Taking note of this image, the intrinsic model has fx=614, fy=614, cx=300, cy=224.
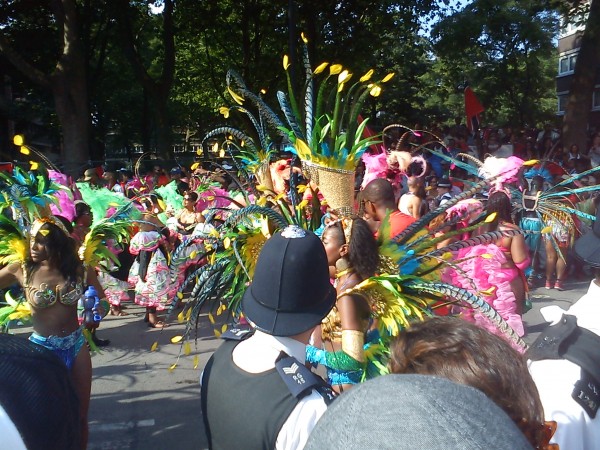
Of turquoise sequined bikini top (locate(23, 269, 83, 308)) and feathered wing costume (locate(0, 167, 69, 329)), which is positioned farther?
feathered wing costume (locate(0, 167, 69, 329))

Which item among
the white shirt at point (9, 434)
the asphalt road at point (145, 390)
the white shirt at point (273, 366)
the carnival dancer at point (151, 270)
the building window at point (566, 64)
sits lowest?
the asphalt road at point (145, 390)

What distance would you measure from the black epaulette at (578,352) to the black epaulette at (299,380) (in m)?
0.63

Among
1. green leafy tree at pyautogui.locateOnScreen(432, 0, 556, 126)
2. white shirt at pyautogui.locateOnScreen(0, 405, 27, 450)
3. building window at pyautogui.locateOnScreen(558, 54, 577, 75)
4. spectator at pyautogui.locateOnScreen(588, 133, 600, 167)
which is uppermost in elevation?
building window at pyautogui.locateOnScreen(558, 54, 577, 75)

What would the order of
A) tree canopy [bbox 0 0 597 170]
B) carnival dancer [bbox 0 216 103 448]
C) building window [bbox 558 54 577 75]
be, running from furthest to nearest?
building window [bbox 558 54 577 75] → tree canopy [bbox 0 0 597 170] → carnival dancer [bbox 0 216 103 448]

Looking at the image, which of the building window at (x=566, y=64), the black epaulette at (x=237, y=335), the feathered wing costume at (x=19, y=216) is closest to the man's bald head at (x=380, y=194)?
the feathered wing costume at (x=19, y=216)

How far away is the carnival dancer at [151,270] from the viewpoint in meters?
7.71

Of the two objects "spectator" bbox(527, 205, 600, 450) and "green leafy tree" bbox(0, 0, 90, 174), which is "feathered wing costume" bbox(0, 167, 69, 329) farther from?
"green leafy tree" bbox(0, 0, 90, 174)

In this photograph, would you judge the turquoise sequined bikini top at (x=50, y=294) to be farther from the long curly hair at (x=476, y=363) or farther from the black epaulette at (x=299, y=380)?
the long curly hair at (x=476, y=363)

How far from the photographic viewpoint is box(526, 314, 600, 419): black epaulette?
5.46ft

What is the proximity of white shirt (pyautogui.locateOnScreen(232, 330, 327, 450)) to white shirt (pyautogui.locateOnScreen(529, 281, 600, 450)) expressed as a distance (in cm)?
63

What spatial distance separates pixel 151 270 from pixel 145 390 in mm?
2576

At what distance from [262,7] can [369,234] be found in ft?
63.6

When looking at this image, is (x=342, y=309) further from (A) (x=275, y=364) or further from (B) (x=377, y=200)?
(B) (x=377, y=200)

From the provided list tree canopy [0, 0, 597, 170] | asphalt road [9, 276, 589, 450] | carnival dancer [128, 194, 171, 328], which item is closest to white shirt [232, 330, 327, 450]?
asphalt road [9, 276, 589, 450]
